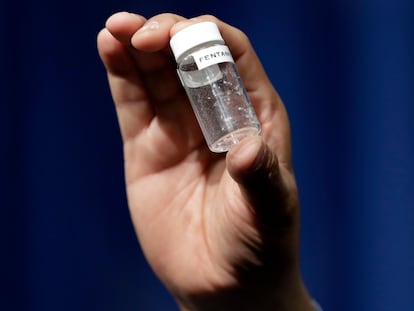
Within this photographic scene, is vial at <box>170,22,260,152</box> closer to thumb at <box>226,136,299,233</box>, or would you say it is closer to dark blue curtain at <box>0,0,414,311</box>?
thumb at <box>226,136,299,233</box>

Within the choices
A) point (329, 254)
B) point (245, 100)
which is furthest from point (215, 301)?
point (329, 254)

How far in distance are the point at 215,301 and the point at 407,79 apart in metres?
0.75

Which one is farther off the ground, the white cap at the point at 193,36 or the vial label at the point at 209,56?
the white cap at the point at 193,36

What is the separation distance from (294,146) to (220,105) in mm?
645

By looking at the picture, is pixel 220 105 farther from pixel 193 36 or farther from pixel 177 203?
pixel 177 203

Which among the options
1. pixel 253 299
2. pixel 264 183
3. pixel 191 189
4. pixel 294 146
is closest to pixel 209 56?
pixel 264 183

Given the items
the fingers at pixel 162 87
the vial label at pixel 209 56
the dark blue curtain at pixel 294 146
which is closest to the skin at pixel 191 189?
the fingers at pixel 162 87

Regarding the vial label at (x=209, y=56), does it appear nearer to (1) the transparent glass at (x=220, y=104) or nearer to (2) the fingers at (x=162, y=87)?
(1) the transparent glass at (x=220, y=104)

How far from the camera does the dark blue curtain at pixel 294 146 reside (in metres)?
1.24

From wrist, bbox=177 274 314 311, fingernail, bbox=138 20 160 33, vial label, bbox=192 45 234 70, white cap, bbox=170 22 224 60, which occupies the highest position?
fingernail, bbox=138 20 160 33

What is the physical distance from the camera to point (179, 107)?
84 centimetres

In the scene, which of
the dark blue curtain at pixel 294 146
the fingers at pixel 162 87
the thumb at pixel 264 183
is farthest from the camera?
the dark blue curtain at pixel 294 146

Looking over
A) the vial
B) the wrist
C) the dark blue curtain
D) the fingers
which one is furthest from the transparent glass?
the dark blue curtain

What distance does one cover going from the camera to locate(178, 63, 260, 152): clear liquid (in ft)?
2.16
